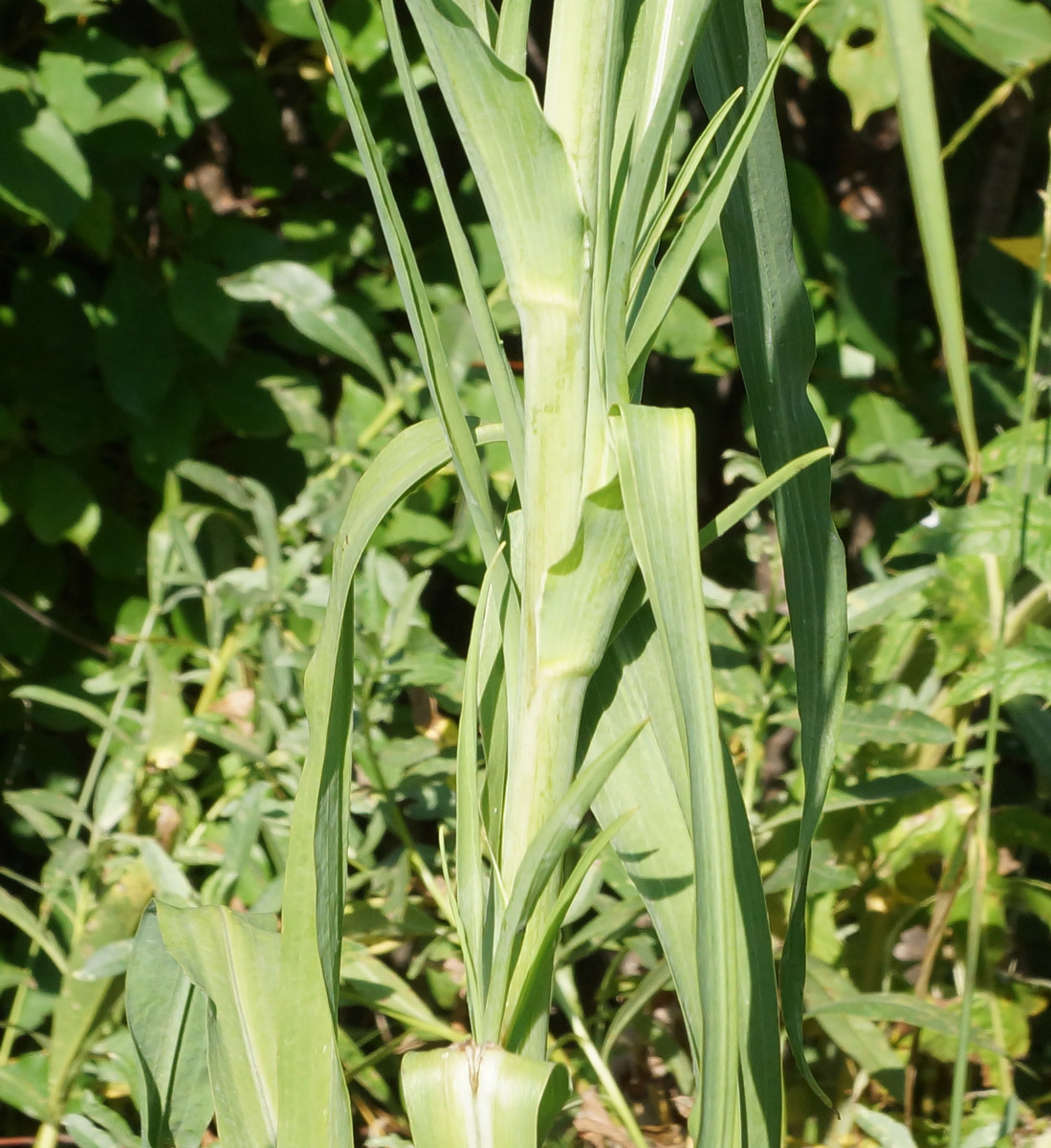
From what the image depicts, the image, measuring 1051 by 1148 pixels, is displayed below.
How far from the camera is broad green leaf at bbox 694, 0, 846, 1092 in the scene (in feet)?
→ 1.16

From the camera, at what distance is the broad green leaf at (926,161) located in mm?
235

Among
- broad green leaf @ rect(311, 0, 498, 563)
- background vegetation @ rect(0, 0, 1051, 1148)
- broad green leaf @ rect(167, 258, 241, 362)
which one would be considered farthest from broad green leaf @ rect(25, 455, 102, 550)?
broad green leaf @ rect(311, 0, 498, 563)

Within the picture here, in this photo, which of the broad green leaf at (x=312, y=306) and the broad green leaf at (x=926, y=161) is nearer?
the broad green leaf at (x=926, y=161)

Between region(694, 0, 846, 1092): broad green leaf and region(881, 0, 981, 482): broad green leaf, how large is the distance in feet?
0.35

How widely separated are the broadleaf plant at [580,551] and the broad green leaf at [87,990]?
0.48 m

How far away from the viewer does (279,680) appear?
0.86 metres

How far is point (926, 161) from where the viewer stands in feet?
0.77

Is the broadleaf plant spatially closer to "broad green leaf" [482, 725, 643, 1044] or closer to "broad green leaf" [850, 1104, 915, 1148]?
"broad green leaf" [482, 725, 643, 1044]

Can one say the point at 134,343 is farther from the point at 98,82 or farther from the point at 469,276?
the point at 469,276

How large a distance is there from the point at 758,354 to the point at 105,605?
96 cm

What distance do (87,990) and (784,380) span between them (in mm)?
674

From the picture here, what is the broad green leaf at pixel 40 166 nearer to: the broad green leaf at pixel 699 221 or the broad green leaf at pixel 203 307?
the broad green leaf at pixel 203 307

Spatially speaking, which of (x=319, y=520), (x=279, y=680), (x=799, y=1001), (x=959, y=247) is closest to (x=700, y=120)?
(x=959, y=247)

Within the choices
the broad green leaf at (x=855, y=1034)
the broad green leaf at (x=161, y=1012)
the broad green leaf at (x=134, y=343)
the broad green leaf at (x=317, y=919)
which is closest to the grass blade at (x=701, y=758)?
the broad green leaf at (x=317, y=919)
